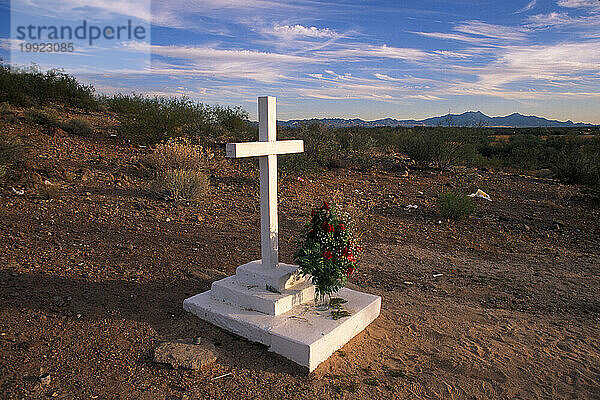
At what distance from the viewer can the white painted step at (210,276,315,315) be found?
3572 millimetres

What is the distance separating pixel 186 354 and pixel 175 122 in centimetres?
1112

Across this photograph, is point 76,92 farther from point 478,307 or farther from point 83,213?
point 478,307

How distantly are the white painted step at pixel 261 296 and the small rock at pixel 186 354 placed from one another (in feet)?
1.63

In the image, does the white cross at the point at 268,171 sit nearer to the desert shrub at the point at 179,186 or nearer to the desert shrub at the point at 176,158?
Answer: the desert shrub at the point at 179,186

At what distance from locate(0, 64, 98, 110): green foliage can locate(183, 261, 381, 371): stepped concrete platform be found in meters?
15.8

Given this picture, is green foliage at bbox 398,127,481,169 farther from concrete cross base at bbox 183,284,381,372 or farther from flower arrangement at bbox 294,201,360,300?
flower arrangement at bbox 294,201,360,300

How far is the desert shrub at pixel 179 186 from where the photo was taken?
25.8ft

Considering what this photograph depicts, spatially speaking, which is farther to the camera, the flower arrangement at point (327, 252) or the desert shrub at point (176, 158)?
the desert shrub at point (176, 158)

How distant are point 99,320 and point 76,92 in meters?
18.7

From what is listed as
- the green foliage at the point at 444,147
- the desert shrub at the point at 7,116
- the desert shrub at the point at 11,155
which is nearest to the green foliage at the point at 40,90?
the desert shrub at the point at 7,116

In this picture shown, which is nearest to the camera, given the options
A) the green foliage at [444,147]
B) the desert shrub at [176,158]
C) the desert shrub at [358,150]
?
the desert shrub at [176,158]

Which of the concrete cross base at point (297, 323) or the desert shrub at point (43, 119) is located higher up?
the desert shrub at point (43, 119)

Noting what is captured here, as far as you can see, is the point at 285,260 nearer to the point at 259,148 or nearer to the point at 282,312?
the point at 282,312

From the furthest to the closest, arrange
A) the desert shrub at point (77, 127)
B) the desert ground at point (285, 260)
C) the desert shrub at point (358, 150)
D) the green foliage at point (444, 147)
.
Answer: the green foliage at point (444, 147)
the desert shrub at point (358, 150)
the desert shrub at point (77, 127)
the desert ground at point (285, 260)
